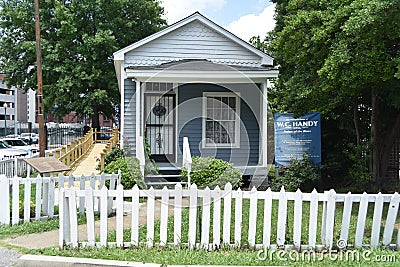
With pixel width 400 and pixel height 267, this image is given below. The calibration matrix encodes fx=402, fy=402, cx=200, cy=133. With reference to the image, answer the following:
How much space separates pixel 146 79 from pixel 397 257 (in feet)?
28.5

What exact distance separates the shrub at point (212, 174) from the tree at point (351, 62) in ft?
8.46

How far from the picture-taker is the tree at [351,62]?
8.30 metres

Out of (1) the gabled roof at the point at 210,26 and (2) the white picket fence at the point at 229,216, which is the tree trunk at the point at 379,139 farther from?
(2) the white picket fence at the point at 229,216

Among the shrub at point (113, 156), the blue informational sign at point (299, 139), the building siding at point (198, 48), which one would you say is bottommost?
the shrub at point (113, 156)

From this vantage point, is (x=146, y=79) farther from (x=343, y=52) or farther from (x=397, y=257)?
(x=397, y=257)

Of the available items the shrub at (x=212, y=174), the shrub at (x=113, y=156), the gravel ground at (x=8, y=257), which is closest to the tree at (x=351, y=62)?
the shrub at (x=212, y=174)

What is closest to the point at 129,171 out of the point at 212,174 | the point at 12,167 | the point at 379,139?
the point at 212,174

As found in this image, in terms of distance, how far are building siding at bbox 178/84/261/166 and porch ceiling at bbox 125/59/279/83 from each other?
1002 mm

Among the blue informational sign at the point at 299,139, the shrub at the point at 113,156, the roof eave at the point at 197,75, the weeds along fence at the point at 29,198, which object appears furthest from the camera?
the shrub at the point at 113,156

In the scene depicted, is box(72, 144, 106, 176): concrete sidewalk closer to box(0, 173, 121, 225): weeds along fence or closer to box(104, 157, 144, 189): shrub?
box(104, 157, 144, 189): shrub

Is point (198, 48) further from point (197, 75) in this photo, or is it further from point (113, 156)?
point (113, 156)

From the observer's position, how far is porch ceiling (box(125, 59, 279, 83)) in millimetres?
11844

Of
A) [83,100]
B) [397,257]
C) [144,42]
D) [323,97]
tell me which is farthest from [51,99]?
[397,257]

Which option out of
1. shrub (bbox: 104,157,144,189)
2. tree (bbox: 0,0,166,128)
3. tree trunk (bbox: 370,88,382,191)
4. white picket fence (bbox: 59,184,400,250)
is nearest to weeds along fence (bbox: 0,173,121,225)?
white picket fence (bbox: 59,184,400,250)
